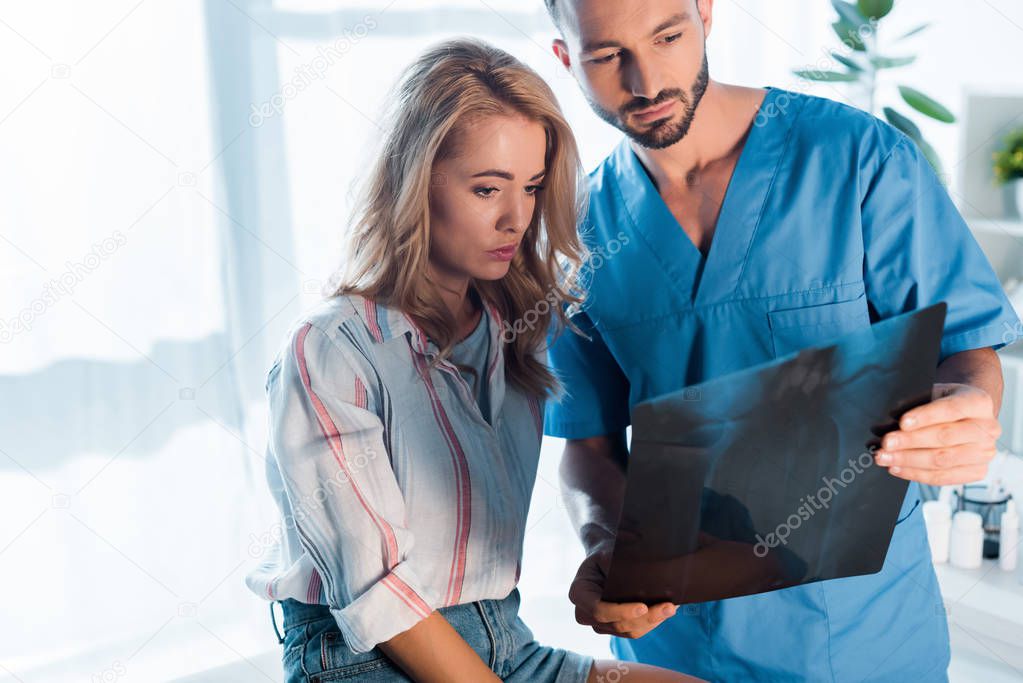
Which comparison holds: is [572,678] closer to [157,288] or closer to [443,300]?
[443,300]

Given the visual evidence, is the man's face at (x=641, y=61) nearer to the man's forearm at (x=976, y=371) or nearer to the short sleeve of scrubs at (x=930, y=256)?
the short sleeve of scrubs at (x=930, y=256)

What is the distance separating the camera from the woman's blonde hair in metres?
0.94

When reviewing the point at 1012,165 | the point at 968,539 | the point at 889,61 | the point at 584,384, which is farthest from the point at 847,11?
the point at 584,384

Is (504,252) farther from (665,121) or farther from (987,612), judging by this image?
(987,612)

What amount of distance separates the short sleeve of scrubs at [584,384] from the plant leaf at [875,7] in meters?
1.40

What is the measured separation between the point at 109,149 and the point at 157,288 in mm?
292

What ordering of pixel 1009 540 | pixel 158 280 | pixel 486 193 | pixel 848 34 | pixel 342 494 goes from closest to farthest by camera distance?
pixel 342 494 → pixel 486 193 → pixel 158 280 → pixel 1009 540 → pixel 848 34

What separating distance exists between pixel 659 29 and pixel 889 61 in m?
1.42

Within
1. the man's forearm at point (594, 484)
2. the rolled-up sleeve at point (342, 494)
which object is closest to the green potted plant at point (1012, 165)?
the man's forearm at point (594, 484)

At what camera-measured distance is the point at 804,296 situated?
1047 millimetres

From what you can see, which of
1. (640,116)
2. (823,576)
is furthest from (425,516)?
(640,116)

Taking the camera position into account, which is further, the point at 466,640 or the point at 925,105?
the point at 925,105

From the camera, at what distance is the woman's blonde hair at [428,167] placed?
94 cm

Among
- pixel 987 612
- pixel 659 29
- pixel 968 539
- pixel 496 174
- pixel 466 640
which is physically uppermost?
pixel 659 29
